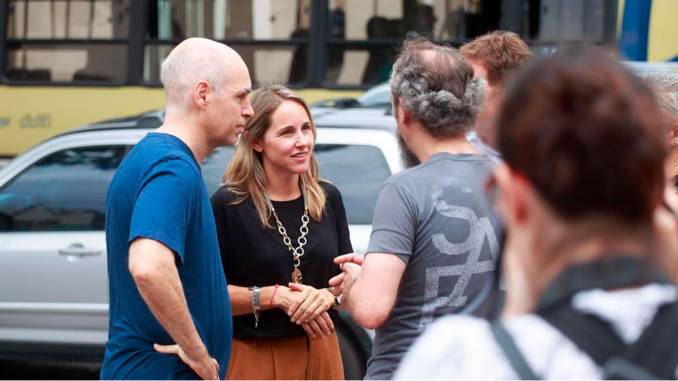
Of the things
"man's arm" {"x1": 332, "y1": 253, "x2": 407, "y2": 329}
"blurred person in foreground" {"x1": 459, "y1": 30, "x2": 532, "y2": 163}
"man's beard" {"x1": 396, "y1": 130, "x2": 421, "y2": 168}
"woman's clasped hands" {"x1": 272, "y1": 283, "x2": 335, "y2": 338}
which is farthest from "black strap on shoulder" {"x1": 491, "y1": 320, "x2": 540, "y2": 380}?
"woman's clasped hands" {"x1": 272, "y1": 283, "x2": 335, "y2": 338}

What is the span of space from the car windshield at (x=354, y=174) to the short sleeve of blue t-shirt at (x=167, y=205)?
2967mm

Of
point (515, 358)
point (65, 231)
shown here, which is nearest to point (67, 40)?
point (65, 231)

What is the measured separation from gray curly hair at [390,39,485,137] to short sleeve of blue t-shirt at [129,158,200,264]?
0.58 m

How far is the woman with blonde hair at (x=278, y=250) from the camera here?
3820 millimetres

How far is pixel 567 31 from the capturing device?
10.8 m

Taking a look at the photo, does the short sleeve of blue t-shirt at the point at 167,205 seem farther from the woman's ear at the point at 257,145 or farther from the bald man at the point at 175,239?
the woman's ear at the point at 257,145

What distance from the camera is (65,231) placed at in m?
6.50

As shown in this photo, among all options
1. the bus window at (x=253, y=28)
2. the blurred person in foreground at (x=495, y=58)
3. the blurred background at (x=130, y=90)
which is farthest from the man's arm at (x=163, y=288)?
the bus window at (x=253, y=28)

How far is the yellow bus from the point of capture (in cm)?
1091

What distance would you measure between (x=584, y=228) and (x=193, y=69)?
1990mm

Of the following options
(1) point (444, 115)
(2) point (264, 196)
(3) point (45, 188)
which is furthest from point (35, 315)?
(1) point (444, 115)

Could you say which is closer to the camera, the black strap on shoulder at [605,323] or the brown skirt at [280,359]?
the black strap on shoulder at [605,323]

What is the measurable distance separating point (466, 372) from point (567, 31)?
977 centimetres

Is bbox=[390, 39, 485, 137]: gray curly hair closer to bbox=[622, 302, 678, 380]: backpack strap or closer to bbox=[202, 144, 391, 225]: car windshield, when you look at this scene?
bbox=[622, 302, 678, 380]: backpack strap
